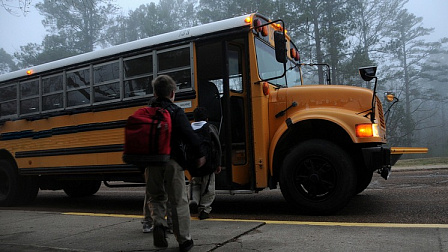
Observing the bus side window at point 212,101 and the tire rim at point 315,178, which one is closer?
the tire rim at point 315,178

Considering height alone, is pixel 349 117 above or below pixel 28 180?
above

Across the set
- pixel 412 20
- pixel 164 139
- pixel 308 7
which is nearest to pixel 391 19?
pixel 412 20

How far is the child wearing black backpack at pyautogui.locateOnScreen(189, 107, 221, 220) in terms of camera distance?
4.45 metres

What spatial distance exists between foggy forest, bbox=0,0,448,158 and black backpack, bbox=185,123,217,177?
13.1 meters

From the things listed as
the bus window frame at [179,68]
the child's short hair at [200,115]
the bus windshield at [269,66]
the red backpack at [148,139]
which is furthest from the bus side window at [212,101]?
the red backpack at [148,139]

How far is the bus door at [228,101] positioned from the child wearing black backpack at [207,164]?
1.19 feet

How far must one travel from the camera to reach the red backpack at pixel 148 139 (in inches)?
129

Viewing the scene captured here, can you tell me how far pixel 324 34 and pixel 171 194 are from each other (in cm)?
2249

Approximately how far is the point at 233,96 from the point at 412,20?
38.9 m

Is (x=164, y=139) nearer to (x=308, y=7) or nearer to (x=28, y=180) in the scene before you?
(x=28, y=180)

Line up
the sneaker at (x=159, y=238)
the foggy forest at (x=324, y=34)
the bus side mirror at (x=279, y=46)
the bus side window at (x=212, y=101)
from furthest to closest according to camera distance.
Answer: the foggy forest at (x=324, y=34), the bus side window at (x=212, y=101), the bus side mirror at (x=279, y=46), the sneaker at (x=159, y=238)

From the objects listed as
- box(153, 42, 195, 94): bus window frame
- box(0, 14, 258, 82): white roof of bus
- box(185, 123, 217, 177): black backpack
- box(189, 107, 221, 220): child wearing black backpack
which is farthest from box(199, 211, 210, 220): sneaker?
box(0, 14, 258, 82): white roof of bus

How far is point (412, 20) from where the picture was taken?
38.2 m

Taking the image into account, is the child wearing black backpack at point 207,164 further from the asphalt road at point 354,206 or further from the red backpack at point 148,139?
the red backpack at point 148,139
